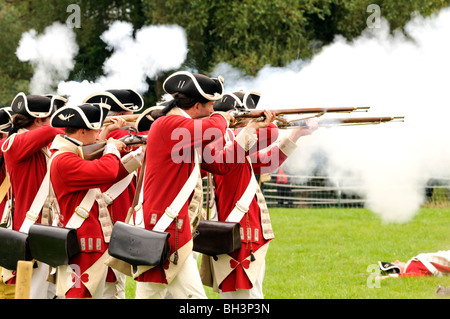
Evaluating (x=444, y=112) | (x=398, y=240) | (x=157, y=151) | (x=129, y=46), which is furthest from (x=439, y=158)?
(x=129, y=46)

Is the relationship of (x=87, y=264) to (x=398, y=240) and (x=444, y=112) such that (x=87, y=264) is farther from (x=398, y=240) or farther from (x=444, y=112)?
(x=398, y=240)

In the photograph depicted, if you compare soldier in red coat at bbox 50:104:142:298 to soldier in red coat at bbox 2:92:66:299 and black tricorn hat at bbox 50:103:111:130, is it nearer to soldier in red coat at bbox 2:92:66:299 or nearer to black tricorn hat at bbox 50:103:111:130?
black tricorn hat at bbox 50:103:111:130

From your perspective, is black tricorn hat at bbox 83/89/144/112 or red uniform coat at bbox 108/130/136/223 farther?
black tricorn hat at bbox 83/89/144/112

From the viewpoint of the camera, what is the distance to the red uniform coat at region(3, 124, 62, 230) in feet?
20.1

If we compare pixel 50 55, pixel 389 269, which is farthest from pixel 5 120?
pixel 50 55

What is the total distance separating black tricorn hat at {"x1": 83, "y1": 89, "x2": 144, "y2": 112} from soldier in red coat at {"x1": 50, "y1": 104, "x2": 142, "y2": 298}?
→ 117 centimetres

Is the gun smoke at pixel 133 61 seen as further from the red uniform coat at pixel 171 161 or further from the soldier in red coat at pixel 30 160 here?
the red uniform coat at pixel 171 161

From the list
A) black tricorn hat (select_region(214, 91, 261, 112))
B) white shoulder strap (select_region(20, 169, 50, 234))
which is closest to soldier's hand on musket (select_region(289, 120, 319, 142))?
black tricorn hat (select_region(214, 91, 261, 112))

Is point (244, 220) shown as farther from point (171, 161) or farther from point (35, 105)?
point (35, 105)

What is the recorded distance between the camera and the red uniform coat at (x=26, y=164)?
6.13 metres

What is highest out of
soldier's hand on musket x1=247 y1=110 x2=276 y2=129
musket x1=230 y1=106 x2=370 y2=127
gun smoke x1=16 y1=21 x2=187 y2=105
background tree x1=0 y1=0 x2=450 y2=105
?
background tree x1=0 y1=0 x2=450 y2=105

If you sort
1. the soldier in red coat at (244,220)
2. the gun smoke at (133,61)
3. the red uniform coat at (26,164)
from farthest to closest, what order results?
1. the gun smoke at (133,61)
2. the red uniform coat at (26,164)
3. the soldier in red coat at (244,220)

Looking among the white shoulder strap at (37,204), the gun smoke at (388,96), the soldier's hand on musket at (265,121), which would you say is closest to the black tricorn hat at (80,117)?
the white shoulder strap at (37,204)

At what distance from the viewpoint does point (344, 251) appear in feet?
35.2
